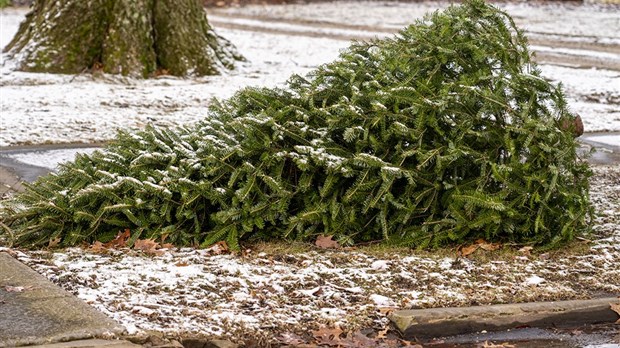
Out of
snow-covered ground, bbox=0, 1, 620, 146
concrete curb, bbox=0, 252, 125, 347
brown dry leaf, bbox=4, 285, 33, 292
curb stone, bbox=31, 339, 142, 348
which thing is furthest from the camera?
snow-covered ground, bbox=0, 1, 620, 146

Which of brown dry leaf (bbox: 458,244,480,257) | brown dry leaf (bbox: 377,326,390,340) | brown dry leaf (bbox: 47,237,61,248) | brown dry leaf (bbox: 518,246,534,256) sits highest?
brown dry leaf (bbox: 518,246,534,256)

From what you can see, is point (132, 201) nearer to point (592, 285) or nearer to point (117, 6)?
point (592, 285)

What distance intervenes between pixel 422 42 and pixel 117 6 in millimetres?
6527

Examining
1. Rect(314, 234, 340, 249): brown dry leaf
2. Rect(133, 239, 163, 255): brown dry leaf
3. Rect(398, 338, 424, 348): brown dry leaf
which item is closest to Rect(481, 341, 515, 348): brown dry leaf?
Rect(398, 338, 424, 348): brown dry leaf

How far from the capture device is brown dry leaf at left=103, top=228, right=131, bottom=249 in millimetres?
5648

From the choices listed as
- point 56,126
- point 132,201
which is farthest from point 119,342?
point 56,126

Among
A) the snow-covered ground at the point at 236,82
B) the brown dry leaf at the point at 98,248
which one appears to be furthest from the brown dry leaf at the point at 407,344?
the snow-covered ground at the point at 236,82

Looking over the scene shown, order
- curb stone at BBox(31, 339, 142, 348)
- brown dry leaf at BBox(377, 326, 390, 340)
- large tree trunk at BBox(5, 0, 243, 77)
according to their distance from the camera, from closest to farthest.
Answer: curb stone at BBox(31, 339, 142, 348), brown dry leaf at BBox(377, 326, 390, 340), large tree trunk at BBox(5, 0, 243, 77)

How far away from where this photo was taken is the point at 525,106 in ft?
19.1

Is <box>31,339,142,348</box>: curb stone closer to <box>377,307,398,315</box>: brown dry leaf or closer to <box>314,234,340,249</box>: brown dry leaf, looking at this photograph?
<box>377,307,398,315</box>: brown dry leaf

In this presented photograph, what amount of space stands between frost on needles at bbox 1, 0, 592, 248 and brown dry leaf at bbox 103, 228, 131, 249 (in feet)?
0.19

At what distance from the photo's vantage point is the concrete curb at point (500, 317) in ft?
15.0

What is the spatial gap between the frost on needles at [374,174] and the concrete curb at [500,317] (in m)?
0.89

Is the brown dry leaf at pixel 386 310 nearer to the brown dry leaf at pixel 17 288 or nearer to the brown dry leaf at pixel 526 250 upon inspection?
the brown dry leaf at pixel 526 250
